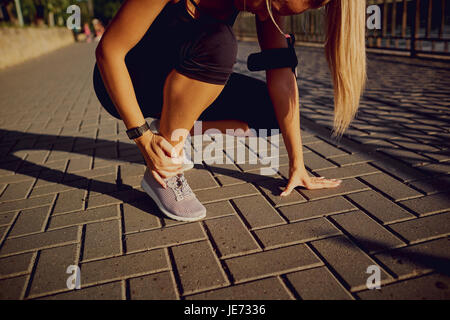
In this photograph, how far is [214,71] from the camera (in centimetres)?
164

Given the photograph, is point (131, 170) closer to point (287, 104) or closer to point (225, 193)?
point (225, 193)

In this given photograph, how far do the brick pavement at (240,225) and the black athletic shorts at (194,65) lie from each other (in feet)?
1.60

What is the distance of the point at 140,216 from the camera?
1880mm

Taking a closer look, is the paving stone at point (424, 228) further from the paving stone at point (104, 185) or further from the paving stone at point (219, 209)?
the paving stone at point (104, 185)

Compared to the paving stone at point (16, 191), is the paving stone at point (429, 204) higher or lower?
lower

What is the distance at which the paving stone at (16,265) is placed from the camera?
1.49 metres

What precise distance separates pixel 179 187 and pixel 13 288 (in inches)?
34.4

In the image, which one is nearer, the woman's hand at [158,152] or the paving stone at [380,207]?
the woman's hand at [158,152]

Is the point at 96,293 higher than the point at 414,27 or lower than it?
lower

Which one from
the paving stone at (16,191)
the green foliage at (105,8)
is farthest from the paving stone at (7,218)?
the green foliage at (105,8)

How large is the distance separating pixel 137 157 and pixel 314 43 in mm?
9847

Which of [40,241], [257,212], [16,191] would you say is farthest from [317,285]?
[16,191]

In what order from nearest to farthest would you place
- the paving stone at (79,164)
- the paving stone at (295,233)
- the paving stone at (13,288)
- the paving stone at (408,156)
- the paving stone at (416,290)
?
the paving stone at (416,290) → the paving stone at (13,288) → the paving stone at (295,233) → the paving stone at (408,156) → the paving stone at (79,164)

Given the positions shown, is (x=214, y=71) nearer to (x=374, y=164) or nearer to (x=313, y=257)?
(x=313, y=257)
